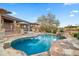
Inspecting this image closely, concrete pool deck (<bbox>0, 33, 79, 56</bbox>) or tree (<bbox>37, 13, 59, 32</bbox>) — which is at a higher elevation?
tree (<bbox>37, 13, 59, 32</bbox>)

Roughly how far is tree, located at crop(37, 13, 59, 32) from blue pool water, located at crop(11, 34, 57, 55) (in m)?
0.11

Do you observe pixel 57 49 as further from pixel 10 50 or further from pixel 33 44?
pixel 10 50

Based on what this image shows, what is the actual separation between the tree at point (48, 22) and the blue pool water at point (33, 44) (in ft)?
0.36

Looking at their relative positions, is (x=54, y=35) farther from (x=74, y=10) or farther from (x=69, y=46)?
(x=74, y=10)

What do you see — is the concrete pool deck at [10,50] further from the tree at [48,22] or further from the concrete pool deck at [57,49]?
the tree at [48,22]

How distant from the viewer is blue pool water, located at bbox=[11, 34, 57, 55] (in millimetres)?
2449

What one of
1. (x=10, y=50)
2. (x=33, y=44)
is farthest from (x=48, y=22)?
(x=10, y=50)

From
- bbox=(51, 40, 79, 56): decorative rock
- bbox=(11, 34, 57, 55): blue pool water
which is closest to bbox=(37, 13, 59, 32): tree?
bbox=(11, 34, 57, 55): blue pool water

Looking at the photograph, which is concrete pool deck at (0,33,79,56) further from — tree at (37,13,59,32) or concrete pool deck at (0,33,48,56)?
A: tree at (37,13,59,32)

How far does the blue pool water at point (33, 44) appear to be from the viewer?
2.45 metres

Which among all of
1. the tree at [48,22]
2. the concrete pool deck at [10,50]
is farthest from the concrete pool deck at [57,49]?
the tree at [48,22]

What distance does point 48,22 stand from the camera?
2541 millimetres

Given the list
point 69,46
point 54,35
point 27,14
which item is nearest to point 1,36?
point 27,14

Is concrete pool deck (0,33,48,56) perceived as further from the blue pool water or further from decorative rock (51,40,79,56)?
decorative rock (51,40,79,56)
